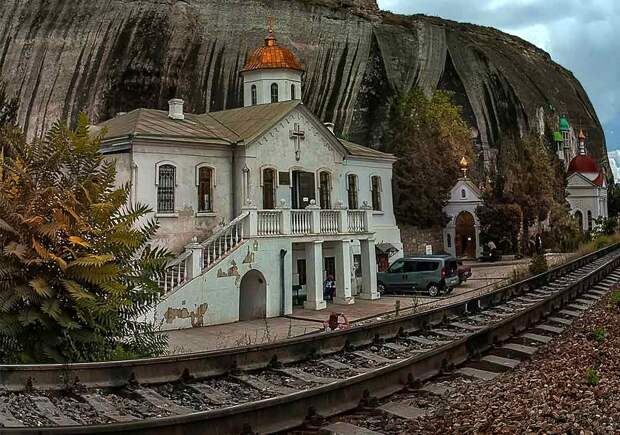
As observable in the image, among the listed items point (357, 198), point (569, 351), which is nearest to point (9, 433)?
point (569, 351)

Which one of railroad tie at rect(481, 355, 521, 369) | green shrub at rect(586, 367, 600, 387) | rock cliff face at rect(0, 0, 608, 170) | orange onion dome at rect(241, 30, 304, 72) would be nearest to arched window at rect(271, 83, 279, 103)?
orange onion dome at rect(241, 30, 304, 72)

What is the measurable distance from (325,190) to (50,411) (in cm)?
2187

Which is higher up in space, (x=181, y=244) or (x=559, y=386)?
(x=181, y=244)

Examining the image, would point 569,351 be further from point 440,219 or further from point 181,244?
point 440,219

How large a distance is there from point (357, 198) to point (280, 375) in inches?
901

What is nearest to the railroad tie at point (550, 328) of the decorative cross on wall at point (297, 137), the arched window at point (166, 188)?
the arched window at point (166, 188)

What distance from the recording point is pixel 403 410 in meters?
6.55

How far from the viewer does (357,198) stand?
30.7 metres

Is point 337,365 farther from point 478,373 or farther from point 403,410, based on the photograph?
point 403,410

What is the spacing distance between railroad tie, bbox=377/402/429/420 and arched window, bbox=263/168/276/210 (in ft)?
61.8

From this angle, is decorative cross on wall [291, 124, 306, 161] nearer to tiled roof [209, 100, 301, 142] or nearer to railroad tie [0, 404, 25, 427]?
tiled roof [209, 100, 301, 142]

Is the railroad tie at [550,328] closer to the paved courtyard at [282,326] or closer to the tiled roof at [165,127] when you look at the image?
the paved courtyard at [282,326]

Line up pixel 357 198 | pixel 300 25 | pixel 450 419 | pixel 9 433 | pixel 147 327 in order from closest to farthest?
pixel 9 433
pixel 450 419
pixel 147 327
pixel 357 198
pixel 300 25

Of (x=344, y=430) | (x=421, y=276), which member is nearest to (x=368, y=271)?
(x=421, y=276)
